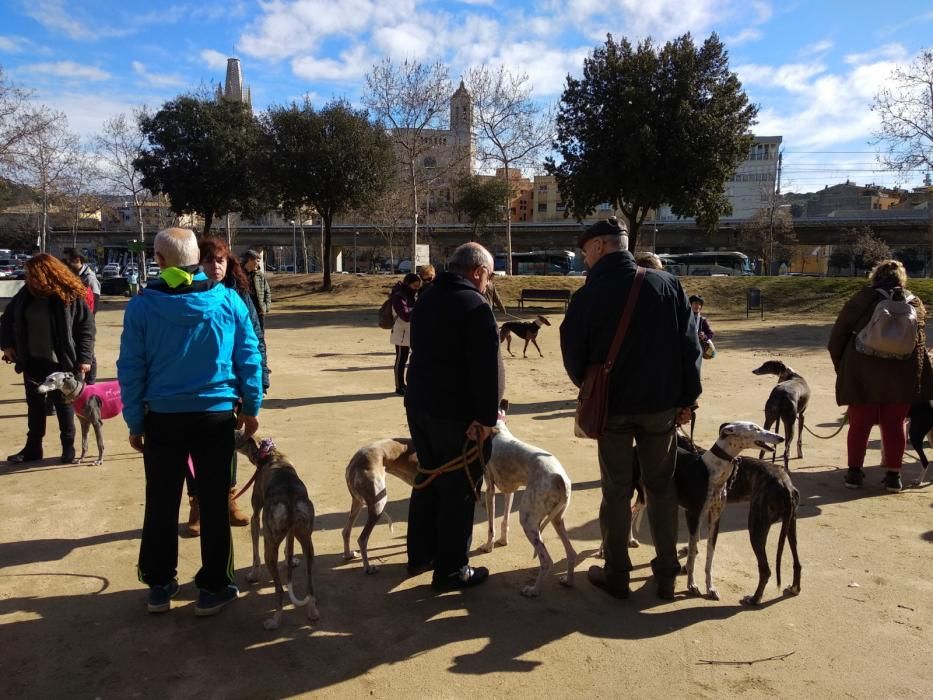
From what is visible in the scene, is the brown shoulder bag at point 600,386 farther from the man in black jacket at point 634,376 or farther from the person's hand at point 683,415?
the person's hand at point 683,415

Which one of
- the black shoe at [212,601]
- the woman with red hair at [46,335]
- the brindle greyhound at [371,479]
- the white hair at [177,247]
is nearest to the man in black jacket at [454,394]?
the brindle greyhound at [371,479]

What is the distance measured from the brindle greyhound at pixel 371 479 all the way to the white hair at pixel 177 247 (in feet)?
5.32

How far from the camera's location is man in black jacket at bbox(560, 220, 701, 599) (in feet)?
11.5

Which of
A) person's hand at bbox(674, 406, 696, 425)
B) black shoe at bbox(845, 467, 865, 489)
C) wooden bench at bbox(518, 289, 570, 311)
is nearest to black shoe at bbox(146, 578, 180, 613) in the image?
person's hand at bbox(674, 406, 696, 425)

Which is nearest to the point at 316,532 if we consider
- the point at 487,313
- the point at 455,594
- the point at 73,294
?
the point at 455,594

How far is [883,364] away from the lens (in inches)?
217

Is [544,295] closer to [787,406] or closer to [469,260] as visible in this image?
[787,406]

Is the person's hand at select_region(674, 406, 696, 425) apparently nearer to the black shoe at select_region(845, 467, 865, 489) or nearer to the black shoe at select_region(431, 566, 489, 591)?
the black shoe at select_region(431, 566, 489, 591)

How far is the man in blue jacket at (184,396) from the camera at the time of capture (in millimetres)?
3197

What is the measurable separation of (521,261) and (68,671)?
171 ft

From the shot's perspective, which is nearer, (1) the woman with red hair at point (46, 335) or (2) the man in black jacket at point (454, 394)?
(2) the man in black jacket at point (454, 394)

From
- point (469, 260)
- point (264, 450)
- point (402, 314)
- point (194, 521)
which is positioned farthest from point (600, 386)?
point (402, 314)

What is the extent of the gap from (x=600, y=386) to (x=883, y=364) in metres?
3.52

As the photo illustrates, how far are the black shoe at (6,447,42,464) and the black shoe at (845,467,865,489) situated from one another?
7551mm
